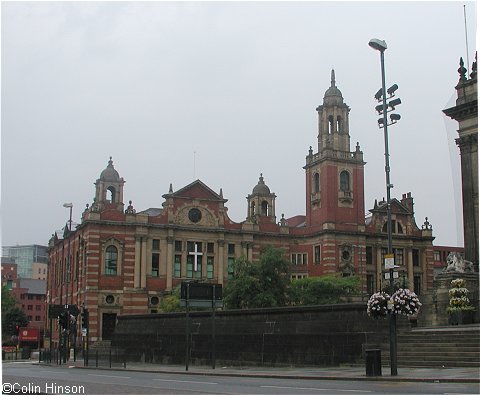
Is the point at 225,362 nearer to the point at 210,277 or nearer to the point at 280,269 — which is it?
the point at 280,269

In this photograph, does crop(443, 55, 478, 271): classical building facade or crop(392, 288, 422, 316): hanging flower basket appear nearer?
crop(392, 288, 422, 316): hanging flower basket

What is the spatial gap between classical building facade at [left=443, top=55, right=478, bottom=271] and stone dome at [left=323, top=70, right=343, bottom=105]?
39.2 metres

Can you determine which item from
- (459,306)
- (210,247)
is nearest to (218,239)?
(210,247)

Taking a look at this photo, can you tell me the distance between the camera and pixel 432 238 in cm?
8512

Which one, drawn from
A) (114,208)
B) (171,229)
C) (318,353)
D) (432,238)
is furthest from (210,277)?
(318,353)

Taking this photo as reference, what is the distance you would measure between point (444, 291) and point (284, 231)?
45324mm

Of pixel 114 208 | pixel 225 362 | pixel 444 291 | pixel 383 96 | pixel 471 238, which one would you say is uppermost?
pixel 114 208

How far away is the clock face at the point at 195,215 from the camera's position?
7862 centimetres

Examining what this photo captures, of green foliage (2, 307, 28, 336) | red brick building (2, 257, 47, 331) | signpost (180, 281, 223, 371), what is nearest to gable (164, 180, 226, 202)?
signpost (180, 281, 223, 371)

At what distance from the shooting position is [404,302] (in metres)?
23.1

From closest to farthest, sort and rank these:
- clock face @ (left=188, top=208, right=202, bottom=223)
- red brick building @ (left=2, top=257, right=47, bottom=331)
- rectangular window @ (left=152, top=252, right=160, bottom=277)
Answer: rectangular window @ (left=152, top=252, right=160, bottom=277) → clock face @ (left=188, top=208, right=202, bottom=223) → red brick building @ (left=2, top=257, right=47, bottom=331)

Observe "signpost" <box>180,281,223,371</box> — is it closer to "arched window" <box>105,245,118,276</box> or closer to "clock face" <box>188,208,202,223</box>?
"arched window" <box>105,245,118,276</box>

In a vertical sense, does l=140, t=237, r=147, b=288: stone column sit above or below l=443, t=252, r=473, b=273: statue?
above

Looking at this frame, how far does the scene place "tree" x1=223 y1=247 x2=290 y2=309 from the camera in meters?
58.3
